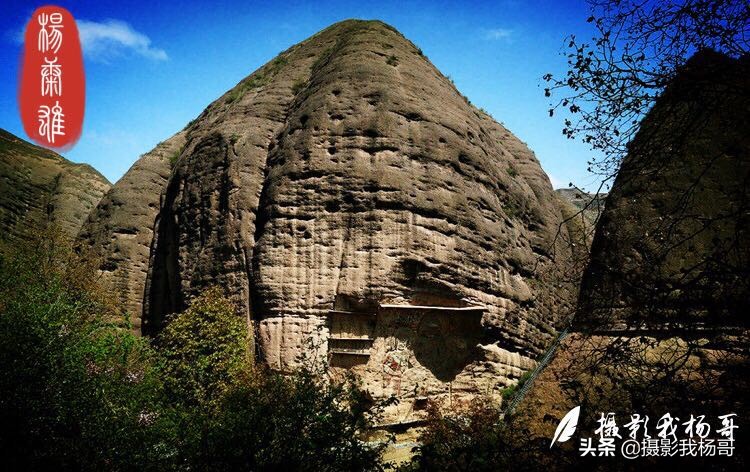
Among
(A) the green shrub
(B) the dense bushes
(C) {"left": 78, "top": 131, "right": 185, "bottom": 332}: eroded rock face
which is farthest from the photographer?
(A) the green shrub

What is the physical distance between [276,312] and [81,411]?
545 centimetres

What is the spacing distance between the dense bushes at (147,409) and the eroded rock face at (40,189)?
16.8 meters

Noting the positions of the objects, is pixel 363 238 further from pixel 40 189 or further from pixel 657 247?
pixel 40 189

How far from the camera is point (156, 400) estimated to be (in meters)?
11.0

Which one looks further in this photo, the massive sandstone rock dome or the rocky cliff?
the massive sandstone rock dome

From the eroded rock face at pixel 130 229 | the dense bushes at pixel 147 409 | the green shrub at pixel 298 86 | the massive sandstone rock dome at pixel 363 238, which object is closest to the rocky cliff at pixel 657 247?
the dense bushes at pixel 147 409

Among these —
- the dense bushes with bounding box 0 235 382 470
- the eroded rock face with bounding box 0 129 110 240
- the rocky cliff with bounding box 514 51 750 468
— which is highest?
the eroded rock face with bounding box 0 129 110 240

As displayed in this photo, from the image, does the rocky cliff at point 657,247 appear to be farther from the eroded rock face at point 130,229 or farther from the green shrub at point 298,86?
the eroded rock face at point 130,229

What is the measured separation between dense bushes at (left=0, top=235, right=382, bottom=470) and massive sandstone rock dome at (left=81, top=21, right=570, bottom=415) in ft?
7.67

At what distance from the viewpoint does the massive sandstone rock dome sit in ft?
41.7

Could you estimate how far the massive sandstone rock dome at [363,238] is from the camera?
41.7 feet

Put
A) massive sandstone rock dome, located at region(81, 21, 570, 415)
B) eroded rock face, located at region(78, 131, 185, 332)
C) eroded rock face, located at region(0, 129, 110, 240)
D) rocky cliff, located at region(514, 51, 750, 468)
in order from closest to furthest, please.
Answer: rocky cliff, located at region(514, 51, 750, 468) → massive sandstone rock dome, located at region(81, 21, 570, 415) → eroded rock face, located at region(78, 131, 185, 332) → eroded rock face, located at region(0, 129, 110, 240)

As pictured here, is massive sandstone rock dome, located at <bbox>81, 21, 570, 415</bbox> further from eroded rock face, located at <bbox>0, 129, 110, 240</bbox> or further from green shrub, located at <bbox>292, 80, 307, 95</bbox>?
eroded rock face, located at <bbox>0, 129, 110, 240</bbox>

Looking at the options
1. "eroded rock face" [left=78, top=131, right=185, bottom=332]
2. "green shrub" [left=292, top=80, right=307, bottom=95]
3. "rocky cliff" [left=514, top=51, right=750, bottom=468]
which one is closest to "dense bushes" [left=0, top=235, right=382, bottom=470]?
"rocky cliff" [left=514, top=51, right=750, bottom=468]
